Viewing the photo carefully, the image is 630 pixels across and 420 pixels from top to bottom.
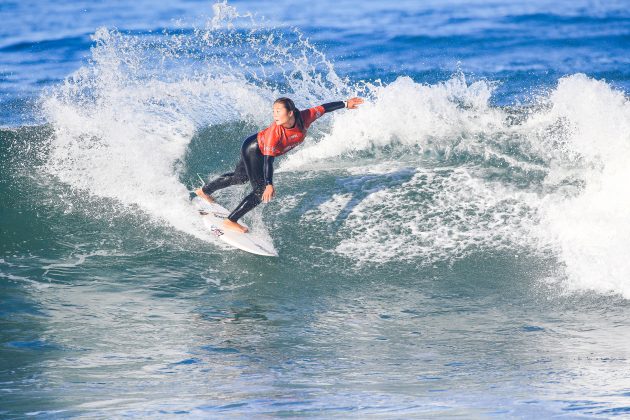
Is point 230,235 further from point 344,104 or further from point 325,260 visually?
point 344,104

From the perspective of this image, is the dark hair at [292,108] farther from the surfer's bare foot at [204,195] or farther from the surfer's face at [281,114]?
the surfer's bare foot at [204,195]

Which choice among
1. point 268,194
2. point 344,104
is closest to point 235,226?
point 268,194

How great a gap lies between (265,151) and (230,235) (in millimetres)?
1036

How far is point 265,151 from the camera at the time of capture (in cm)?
898

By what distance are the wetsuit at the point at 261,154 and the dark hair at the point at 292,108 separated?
0.06m

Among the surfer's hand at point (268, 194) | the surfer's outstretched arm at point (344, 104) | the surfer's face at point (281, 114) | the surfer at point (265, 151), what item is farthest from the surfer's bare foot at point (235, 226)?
the surfer's outstretched arm at point (344, 104)

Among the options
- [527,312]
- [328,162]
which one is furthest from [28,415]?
[328,162]

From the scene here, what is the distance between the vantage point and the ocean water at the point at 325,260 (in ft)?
20.5

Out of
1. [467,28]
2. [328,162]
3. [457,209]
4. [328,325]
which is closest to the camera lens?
[328,325]

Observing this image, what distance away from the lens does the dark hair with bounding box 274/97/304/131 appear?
8883 millimetres

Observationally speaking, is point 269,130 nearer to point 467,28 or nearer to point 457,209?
point 457,209

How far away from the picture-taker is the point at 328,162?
11391 millimetres

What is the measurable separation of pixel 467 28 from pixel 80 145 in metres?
13.4

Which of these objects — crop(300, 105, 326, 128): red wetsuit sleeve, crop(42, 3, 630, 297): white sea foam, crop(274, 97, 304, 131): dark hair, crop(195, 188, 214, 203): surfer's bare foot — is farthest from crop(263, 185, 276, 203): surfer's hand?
crop(195, 188, 214, 203): surfer's bare foot
